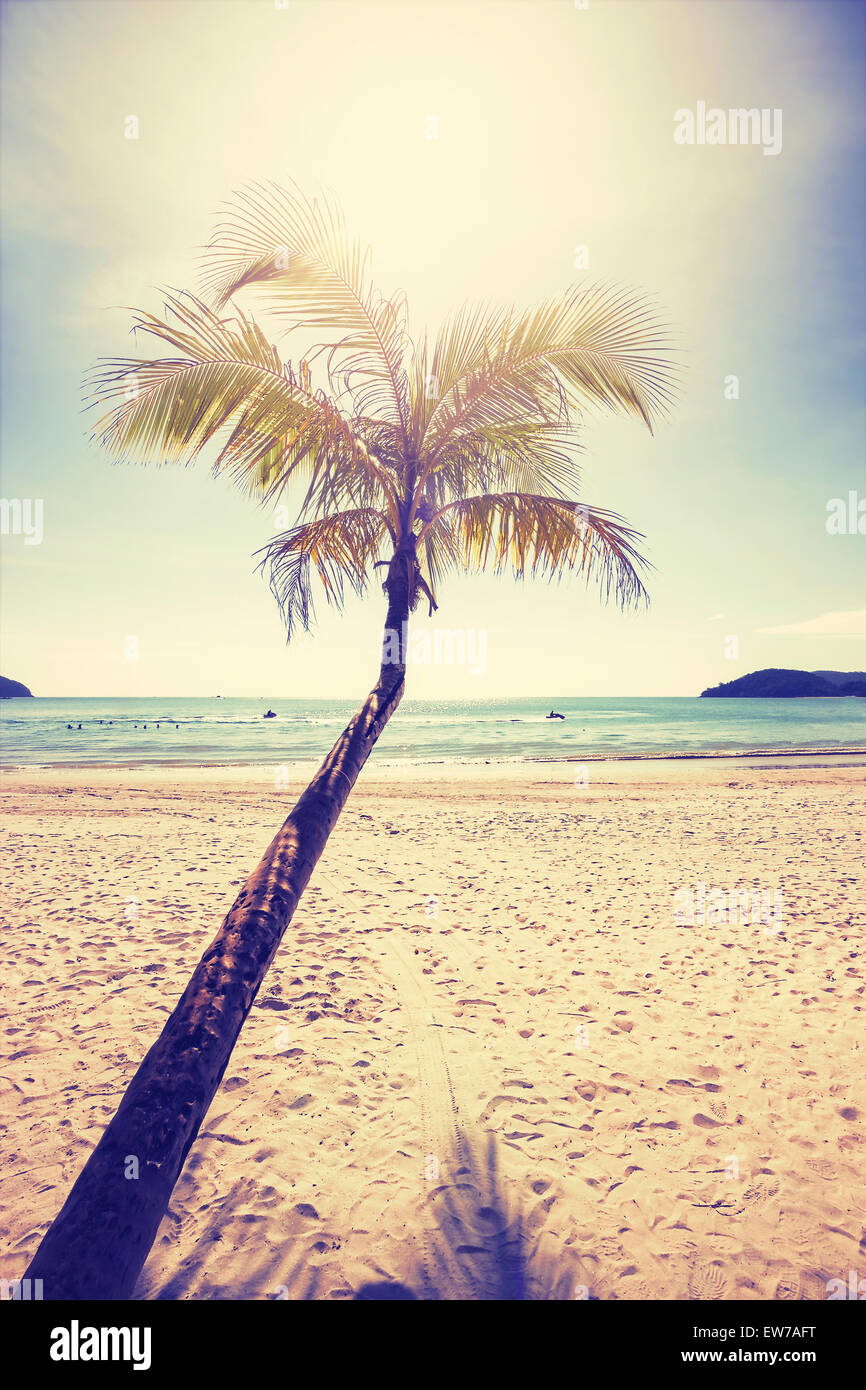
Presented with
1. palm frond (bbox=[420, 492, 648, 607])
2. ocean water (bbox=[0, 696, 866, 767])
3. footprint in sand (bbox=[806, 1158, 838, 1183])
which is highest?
palm frond (bbox=[420, 492, 648, 607])

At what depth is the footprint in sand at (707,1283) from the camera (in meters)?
2.90

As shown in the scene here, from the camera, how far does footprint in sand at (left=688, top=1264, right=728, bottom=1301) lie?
2904 millimetres

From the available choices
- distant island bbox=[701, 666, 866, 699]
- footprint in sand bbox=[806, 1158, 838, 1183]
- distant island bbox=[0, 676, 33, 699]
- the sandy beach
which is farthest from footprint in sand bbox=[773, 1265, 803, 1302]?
distant island bbox=[0, 676, 33, 699]

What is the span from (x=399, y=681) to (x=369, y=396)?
2693mm

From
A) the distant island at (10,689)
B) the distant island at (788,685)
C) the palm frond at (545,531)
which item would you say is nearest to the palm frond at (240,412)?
the palm frond at (545,531)

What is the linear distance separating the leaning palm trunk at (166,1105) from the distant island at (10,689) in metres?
158

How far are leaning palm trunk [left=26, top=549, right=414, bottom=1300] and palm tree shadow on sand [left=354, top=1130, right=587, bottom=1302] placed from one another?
1.35 m

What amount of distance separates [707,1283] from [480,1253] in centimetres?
108

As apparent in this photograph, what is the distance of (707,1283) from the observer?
295cm

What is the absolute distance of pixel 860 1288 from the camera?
294cm

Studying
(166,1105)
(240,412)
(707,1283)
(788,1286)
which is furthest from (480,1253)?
(240,412)

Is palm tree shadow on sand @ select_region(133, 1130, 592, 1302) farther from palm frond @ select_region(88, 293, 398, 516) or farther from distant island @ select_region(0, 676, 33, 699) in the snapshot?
distant island @ select_region(0, 676, 33, 699)
